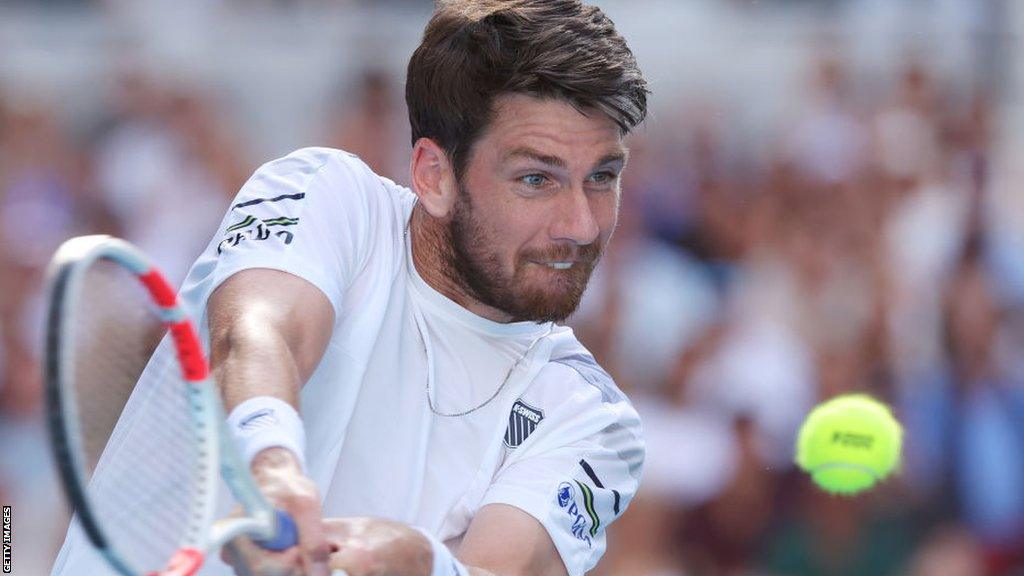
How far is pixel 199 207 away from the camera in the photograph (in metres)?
8.16

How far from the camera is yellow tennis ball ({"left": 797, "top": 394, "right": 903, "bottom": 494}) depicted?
19.2 feet

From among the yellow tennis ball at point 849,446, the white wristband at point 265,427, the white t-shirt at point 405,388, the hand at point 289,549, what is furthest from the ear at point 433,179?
the yellow tennis ball at point 849,446

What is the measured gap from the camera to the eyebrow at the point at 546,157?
3.63 m

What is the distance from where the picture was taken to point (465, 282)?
3.83 meters

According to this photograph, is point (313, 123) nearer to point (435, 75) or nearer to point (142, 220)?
point (142, 220)

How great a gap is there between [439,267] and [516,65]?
54 centimetres

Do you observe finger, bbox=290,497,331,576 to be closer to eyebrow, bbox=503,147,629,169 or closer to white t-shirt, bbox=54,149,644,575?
white t-shirt, bbox=54,149,644,575

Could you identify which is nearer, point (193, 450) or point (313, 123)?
point (193, 450)

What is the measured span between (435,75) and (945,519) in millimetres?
3993

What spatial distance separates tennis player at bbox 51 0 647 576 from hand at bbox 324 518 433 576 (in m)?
0.33

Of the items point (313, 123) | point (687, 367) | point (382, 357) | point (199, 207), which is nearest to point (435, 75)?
point (382, 357)

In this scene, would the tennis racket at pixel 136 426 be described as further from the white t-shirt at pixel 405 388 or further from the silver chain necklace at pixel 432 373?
the silver chain necklace at pixel 432 373

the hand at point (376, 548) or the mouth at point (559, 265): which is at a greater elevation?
the mouth at point (559, 265)

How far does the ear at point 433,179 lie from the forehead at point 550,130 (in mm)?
138
